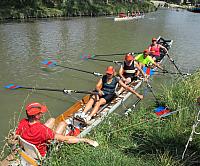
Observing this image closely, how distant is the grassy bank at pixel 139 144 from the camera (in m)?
4.74

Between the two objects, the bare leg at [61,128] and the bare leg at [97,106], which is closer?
the bare leg at [61,128]

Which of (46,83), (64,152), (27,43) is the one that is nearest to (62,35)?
(27,43)

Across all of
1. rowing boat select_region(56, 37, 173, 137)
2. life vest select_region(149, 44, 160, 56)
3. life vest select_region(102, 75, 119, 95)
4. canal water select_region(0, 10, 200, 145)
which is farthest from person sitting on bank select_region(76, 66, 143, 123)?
life vest select_region(149, 44, 160, 56)

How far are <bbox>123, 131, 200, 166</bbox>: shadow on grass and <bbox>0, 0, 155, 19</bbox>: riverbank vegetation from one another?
107 ft

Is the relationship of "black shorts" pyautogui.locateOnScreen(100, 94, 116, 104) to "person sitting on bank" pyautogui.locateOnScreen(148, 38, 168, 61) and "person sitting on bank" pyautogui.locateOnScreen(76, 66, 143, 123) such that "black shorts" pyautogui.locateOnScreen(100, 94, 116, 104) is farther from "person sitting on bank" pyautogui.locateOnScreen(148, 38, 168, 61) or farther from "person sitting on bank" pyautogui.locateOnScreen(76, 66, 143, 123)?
"person sitting on bank" pyautogui.locateOnScreen(148, 38, 168, 61)

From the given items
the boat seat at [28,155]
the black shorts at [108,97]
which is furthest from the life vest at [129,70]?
the boat seat at [28,155]

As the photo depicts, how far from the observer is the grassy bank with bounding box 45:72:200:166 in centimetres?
474

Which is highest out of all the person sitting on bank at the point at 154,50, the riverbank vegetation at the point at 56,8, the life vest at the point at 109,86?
the riverbank vegetation at the point at 56,8

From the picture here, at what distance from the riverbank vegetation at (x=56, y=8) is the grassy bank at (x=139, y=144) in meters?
31.9

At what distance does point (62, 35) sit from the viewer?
22.9 metres

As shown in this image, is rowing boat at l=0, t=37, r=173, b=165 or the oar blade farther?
the oar blade

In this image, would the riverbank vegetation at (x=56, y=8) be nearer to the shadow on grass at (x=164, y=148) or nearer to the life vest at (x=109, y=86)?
the life vest at (x=109, y=86)

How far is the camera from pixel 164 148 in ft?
16.7

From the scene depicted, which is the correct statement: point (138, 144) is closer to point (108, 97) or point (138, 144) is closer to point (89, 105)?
point (89, 105)
